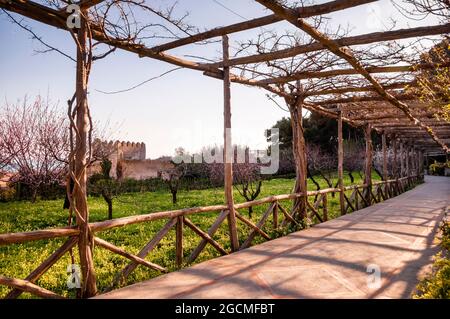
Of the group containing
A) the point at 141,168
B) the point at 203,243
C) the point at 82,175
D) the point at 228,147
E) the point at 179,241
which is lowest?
the point at 203,243

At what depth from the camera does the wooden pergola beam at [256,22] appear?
11.6 feet

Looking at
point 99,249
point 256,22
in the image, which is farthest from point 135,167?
point 256,22

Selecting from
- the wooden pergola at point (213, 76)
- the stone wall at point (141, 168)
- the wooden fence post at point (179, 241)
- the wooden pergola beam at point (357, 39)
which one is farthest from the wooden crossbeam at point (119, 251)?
the stone wall at point (141, 168)

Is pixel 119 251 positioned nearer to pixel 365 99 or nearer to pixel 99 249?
pixel 99 249

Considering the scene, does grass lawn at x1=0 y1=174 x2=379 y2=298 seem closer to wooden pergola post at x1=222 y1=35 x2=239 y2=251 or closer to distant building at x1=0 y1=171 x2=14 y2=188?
wooden pergola post at x1=222 y1=35 x2=239 y2=251

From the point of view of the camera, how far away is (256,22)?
4.21 meters

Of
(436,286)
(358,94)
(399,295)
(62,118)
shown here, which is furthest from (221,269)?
(62,118)

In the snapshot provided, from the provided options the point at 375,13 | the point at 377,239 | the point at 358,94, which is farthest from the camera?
the point at 358,94

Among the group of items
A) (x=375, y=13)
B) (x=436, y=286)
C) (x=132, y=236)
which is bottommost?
(x=132, y=236)

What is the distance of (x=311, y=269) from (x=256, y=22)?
3.13 meters

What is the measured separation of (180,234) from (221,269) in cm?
78

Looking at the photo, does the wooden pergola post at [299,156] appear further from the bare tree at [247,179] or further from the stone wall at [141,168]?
the stone wall at [141,168]
